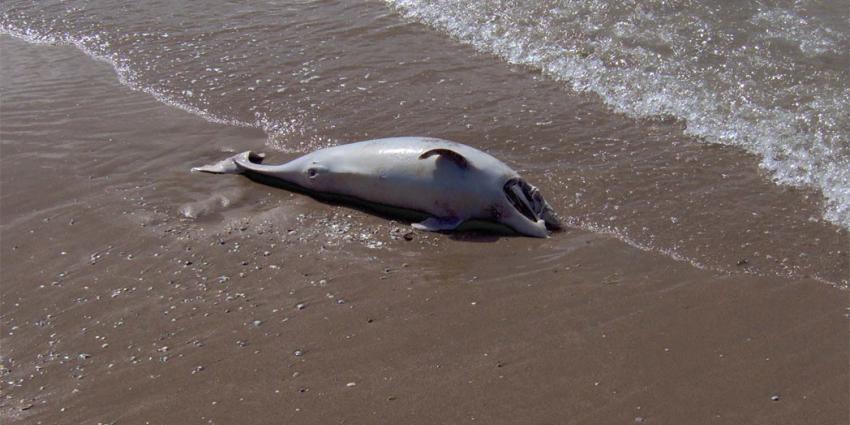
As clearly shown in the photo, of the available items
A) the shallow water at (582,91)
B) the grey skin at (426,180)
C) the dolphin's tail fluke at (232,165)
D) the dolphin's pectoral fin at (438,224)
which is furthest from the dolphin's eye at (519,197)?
the dolphin's tail fluke at (232,165)

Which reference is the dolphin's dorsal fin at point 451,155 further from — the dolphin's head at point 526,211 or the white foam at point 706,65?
the white foam at point 706,65

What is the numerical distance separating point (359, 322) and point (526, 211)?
159cm

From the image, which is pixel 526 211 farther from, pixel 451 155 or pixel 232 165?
pixel 232 165

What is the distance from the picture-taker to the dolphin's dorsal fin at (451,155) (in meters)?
5.91

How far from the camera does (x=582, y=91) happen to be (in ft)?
25.3

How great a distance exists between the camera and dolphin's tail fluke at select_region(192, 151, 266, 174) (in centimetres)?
668

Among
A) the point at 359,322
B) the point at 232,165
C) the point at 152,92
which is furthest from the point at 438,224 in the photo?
the point at 152,92

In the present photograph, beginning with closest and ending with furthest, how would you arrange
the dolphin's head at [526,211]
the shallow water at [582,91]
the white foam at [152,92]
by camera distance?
1. the dolphin's head at [526,211]
2. the shallow water at [582,91]
3. the white foam at [152,92]

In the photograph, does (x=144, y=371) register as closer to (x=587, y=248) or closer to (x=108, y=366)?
(x=108, y=366)

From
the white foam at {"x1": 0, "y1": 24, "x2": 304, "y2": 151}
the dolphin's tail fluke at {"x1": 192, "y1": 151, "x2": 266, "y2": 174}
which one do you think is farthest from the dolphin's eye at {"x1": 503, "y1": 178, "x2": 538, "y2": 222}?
the white foam at {"x1": 0, "y1": 24, "x2": 304, "y2": 151}

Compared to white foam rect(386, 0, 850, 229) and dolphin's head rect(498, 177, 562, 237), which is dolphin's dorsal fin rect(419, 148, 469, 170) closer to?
dolphin's head rect(498, 177, 562, 237)

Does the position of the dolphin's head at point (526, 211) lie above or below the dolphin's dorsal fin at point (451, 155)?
below

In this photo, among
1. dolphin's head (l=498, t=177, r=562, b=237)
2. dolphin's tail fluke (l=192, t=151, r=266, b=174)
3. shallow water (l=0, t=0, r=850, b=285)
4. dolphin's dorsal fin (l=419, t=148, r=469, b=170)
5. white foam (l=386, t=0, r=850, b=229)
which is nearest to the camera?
dolphin's head (l=498, t=177, r=562, b=237)

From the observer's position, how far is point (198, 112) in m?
7.93
